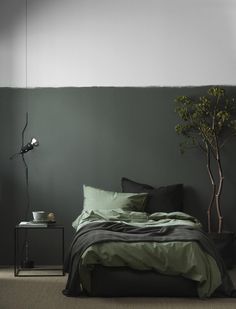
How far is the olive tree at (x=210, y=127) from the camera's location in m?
7.64

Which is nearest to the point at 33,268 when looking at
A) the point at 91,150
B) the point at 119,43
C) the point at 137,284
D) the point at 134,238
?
the point at 91,150

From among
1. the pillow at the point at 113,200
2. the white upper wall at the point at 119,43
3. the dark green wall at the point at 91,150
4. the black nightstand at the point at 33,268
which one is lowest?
the black nightstand at the point at 33,268

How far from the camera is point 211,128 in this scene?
25.1 feet

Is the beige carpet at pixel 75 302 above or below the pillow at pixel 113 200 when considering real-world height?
below

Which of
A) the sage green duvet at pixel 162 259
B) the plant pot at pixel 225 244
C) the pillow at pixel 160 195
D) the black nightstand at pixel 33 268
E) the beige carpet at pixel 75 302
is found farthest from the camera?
the pillow at pixel 160 195

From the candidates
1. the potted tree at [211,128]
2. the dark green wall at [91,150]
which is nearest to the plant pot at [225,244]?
the potted tree at [211,128]

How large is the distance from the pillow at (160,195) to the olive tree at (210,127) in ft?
1.26

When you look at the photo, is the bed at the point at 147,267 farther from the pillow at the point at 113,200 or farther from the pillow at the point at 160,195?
the pillow at the point at 160,195

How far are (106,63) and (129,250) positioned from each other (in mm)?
2899

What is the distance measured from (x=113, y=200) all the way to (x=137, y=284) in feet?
6.16

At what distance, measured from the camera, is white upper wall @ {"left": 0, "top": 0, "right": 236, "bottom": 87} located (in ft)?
26.0

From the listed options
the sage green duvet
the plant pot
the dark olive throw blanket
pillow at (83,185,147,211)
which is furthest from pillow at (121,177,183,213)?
the sage green duvet

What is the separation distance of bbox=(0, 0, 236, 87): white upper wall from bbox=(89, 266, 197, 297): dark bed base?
2873 millimetres

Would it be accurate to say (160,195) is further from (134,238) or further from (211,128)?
(134,238)
